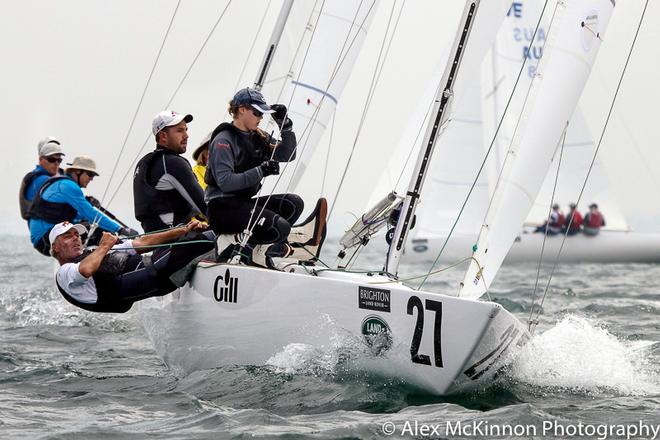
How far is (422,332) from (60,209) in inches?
161

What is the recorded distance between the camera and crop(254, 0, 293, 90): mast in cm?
747

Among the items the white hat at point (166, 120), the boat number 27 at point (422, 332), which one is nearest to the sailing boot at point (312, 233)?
the white hat at point (166, 120)

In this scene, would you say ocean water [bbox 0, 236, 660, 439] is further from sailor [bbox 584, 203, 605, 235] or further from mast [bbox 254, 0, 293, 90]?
sailor [bbox 584, 203, 605, 235]

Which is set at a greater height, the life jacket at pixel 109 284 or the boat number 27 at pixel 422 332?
the boat number 27 at pixel 422 332

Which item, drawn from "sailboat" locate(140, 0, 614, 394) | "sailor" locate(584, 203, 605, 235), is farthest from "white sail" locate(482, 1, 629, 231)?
"sailboat" locate(140, 0, 614, 394)

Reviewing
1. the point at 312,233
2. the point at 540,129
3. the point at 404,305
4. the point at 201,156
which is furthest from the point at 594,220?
the point at 404,305

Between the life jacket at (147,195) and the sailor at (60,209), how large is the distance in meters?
1.62

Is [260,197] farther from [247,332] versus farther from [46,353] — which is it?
[46,353]

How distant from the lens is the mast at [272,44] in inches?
294

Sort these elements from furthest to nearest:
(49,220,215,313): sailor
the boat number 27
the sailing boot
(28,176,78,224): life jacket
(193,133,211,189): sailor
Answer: (28,176,78,224): life jacket < (193,133,211,189): sailor < the sailing boot < (49,220,215,313): sailor < the boat number 27

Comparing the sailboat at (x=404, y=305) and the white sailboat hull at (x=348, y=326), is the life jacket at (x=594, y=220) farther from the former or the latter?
the white sailboat hull at (x=348, y=326)

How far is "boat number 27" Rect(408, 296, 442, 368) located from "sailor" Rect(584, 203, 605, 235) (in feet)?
61.3

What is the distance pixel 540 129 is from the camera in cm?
545

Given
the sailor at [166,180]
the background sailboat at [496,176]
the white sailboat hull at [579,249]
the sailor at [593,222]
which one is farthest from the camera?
the sailor at [593,222]
